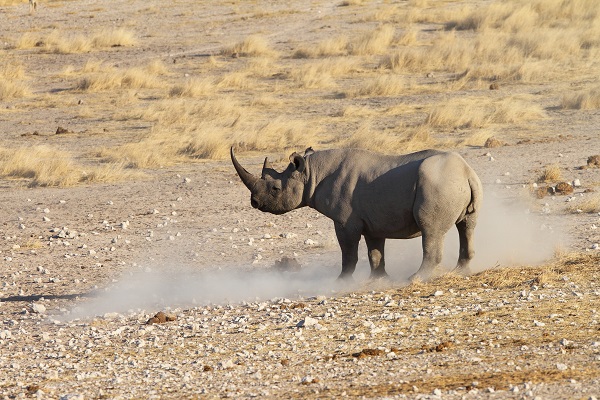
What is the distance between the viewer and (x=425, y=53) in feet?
101

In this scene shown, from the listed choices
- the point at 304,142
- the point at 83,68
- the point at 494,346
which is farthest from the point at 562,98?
the point at 494,346

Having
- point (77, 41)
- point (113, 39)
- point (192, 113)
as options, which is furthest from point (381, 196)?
point (113, 39)

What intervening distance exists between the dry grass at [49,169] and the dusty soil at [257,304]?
1.20ft

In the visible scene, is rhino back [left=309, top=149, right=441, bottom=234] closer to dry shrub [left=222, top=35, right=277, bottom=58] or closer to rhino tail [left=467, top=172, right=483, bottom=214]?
rhino tail [left=467, top=172, right=483, bottom=214]

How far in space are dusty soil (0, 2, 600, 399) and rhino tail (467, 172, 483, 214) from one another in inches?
25.6

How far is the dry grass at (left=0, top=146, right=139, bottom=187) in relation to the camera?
→ 19.7 m

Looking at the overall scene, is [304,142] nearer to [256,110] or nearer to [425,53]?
[256,110]

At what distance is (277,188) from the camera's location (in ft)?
40.5

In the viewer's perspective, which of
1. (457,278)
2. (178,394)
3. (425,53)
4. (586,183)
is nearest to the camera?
(178,394)

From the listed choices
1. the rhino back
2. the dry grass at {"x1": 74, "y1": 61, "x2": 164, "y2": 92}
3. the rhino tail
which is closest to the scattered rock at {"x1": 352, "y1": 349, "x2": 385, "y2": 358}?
the rhino back

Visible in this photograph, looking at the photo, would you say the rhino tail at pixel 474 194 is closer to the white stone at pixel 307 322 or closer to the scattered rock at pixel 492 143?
the white stone at pixel 307 322

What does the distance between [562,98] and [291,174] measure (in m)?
13.6

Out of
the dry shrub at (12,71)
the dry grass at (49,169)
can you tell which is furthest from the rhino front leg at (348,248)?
the dry shrub at (12,71)

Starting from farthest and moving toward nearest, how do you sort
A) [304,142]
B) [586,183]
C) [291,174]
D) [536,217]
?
1. [304,142]
2. [586,183]
3. [536,217]
4. [291,174]
